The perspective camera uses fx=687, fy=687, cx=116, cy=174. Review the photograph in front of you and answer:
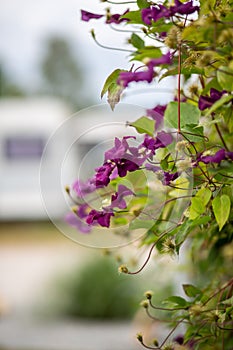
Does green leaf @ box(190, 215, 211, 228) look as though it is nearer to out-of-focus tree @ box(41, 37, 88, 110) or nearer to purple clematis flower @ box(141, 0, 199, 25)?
purple clematis flower @ box(141, 0, 199, 25)

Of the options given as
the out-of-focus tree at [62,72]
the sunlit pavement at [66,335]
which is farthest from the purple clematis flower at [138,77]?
the out-of-focus tree at [62,72]

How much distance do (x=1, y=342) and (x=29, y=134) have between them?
6.82 meters

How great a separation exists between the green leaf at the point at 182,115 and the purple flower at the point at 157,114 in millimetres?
12

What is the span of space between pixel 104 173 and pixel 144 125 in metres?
0.06

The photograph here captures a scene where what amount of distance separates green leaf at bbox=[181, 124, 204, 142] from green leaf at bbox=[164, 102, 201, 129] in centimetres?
3

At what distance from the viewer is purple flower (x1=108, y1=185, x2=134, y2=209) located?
2.00 ft

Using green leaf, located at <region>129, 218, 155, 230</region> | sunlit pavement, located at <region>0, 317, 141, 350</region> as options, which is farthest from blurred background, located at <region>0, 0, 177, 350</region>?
green leaf, located at <region>129, 218, 155, 230</region>

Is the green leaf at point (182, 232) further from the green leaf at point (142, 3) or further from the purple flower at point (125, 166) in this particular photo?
the green leaf at point (142, 3)

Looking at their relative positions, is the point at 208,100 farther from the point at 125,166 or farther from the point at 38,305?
the point at 38,305

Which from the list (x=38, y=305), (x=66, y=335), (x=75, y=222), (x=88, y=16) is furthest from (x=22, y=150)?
(x=88, y=16)

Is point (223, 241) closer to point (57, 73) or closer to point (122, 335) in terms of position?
point (122, 335)

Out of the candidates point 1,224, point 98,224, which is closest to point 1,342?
point 98,224

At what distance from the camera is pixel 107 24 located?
2.18ft

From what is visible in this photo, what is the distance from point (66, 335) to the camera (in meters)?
4.14
